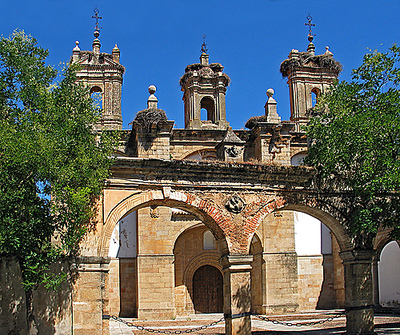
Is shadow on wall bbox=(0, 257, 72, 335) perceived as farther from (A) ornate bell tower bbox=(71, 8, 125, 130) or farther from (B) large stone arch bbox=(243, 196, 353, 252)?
(A) ornate bell tower bbox=(71, 8, 125, 130)

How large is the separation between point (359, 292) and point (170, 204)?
18.8 ft

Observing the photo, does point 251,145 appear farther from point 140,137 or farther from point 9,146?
point 9,146

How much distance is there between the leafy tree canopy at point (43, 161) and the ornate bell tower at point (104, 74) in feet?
41.0

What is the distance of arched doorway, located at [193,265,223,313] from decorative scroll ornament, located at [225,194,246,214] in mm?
9634

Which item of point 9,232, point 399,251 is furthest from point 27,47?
point 399,251

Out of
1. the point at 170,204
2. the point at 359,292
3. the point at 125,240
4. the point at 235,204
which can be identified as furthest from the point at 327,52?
the point at 170,204

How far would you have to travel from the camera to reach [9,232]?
410 inches

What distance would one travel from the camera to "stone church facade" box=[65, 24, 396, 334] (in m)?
12.7

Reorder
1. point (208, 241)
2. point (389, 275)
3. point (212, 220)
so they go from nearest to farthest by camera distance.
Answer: point (212, 220), point (208, 241), point (389, 275)

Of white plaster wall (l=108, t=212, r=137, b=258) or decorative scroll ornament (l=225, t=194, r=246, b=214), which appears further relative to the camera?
white plaster wall (l=108, t=212, r=137, b=258)

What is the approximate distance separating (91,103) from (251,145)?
12123mm

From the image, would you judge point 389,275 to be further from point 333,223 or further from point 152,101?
point 152,101

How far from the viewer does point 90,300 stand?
11688 millimetres

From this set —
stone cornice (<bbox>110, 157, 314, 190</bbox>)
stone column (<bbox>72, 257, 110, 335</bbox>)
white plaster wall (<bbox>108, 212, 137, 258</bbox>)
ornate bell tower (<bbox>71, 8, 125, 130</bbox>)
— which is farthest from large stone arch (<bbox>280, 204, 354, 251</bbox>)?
ornate bell tower (<bbox>71, 8, 125, 130</bbox>)
